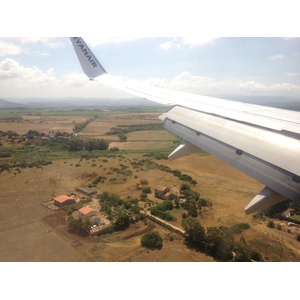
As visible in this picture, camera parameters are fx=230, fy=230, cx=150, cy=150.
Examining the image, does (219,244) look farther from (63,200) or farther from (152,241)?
(63,200)

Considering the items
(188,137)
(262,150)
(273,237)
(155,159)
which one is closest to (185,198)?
(273,237)

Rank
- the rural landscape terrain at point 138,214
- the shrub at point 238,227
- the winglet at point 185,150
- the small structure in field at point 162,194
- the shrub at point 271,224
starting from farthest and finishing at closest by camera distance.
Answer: the small structure in field at point 162,194
the shrub at point 271,224
the shrub at point 238,227
the rural landscape terrain at point 138,214
the winglet at point 185,150

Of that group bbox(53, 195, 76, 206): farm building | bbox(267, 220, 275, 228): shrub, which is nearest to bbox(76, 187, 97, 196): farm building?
bbox(53, 195, 76, 206): farm building

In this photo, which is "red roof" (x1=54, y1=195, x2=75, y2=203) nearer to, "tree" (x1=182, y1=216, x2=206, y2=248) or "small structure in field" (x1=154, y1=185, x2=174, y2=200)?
"small structure in field" (x1=154, y1=185, x2=174, y2=200)

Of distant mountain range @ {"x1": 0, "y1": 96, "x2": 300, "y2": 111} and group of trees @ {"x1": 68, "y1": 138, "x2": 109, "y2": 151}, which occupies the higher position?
distant mountain range @ {"x1": 0, "y1": 96, "x2": 300, "y2": 111}

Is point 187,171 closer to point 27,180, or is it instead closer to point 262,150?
point 27,180

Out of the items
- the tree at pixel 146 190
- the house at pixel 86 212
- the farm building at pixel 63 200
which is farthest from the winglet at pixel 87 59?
the tree at pixel 146 190

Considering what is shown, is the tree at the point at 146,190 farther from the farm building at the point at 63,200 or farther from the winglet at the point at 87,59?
the winglet at the point at 87,59
